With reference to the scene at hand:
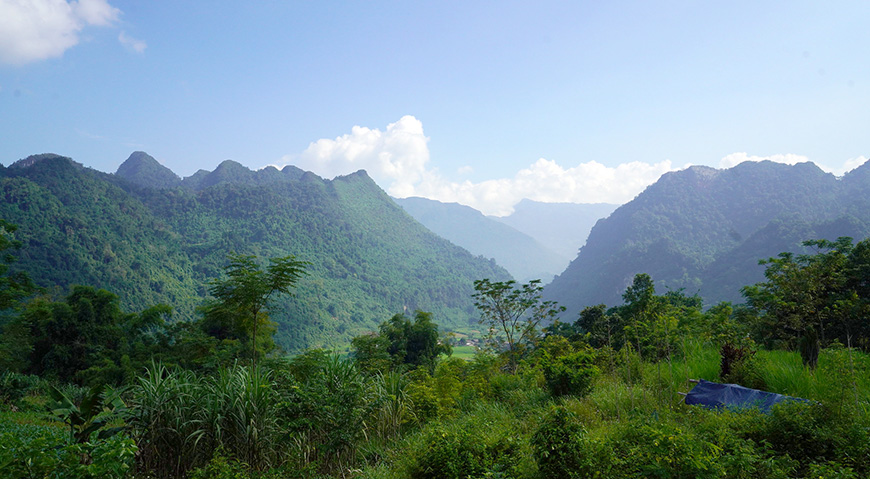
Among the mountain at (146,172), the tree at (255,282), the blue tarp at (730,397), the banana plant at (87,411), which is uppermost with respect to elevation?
the mountain at (146,172)

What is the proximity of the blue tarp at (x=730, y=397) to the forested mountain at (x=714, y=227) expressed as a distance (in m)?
76.6

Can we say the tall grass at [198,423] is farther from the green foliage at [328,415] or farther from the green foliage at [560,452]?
the green foliage at [560,452]

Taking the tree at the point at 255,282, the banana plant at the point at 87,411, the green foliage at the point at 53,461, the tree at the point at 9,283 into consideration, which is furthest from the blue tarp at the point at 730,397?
the tree at the point at 9,283

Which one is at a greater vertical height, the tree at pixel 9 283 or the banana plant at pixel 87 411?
the tree at pixel 9 283

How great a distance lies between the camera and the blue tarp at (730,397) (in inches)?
195

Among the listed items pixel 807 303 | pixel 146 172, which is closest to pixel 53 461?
pixel 807 303

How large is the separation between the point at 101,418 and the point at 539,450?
4.32 meters

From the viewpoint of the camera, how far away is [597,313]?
17.7 meters

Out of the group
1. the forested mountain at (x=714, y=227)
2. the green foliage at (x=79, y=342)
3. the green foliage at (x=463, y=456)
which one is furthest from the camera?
the forested mountain at (x=714, y=227)

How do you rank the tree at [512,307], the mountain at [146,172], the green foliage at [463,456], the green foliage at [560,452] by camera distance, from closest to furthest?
the green foliage at [560,452] → the green foliage at [463,456] → the tree at [512,307] → the mountain at [146,172]

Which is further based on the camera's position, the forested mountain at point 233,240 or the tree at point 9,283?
the forested mountain at point 233,240

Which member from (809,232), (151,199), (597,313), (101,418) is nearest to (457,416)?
(101,418)

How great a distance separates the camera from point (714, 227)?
350 feet

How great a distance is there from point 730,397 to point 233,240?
103193 millimetres
